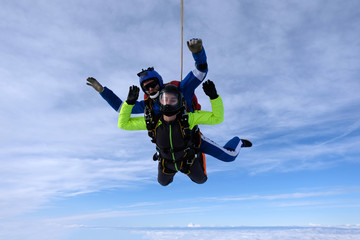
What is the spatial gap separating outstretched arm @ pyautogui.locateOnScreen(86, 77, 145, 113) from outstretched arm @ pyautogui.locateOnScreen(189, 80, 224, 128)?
124 cm

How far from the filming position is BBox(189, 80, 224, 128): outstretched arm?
16.3 ft

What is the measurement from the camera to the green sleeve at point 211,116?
5.09m

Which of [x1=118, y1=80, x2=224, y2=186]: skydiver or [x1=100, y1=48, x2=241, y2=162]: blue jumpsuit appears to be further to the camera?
[x1=100, y1=48, x2=241, y2=162]: blue jumpsuit

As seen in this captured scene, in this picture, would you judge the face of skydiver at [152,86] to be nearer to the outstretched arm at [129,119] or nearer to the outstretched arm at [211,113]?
the outstretched arm at [129,119]

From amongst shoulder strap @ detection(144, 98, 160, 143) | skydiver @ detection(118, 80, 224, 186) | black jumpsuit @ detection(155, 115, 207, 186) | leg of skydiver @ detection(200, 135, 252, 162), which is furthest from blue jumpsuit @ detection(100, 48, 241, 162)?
black jumpsuit @ detection(155, 115, 207, 186)

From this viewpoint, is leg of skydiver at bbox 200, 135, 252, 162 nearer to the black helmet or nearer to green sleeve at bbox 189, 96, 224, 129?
green sleeve at bbox 189, 96, 224, 129

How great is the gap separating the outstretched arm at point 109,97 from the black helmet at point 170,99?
1123mm

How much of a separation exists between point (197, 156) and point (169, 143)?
3.09 feet

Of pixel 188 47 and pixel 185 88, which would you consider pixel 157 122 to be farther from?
pixel 188 47

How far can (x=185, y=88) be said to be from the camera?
5.32m

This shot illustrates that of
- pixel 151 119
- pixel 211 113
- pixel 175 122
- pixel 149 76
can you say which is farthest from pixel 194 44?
pixel 151 119

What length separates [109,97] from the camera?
5934 millimetres

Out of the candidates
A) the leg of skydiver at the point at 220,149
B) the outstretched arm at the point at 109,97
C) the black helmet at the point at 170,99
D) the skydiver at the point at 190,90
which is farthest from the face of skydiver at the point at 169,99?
the leg of skydiver at the point at 220,149

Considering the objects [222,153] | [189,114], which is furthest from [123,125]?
[222,153]
